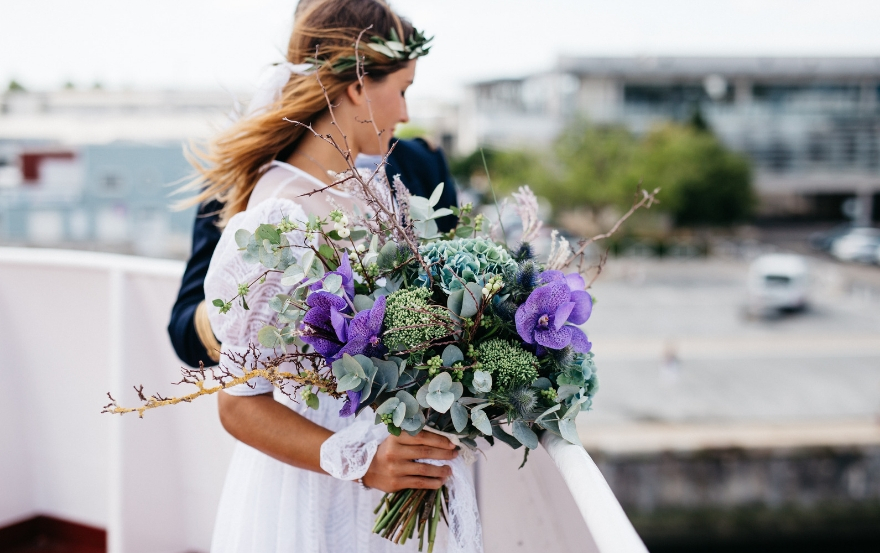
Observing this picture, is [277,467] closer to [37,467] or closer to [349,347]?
[349,347]

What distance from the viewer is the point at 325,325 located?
1.07 meters

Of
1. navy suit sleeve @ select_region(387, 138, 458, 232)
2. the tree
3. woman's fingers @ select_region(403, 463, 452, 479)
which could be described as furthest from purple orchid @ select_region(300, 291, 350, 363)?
the tree

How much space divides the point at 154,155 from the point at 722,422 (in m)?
21.2

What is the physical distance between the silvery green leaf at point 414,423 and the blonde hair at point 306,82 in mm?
555

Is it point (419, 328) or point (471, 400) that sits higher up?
point (419, 328)

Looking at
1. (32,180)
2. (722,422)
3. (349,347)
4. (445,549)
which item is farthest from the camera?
(32,180)

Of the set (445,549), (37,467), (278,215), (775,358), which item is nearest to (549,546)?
(445,549)

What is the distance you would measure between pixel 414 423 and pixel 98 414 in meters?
1.59

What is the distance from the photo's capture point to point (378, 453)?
44.7 inches

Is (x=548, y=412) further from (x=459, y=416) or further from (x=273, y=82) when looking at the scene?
(x=273, y=82)

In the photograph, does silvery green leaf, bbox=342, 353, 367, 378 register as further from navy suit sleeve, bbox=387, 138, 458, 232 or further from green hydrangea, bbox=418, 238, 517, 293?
navy suit sleeve, bbox=387, 138, 458, 232

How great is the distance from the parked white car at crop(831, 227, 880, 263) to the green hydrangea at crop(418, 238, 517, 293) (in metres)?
31.3

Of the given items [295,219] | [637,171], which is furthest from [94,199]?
[295,219]

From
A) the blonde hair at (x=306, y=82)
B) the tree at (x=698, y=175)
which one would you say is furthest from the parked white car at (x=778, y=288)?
the blonde hair at (x=306, y=82)
